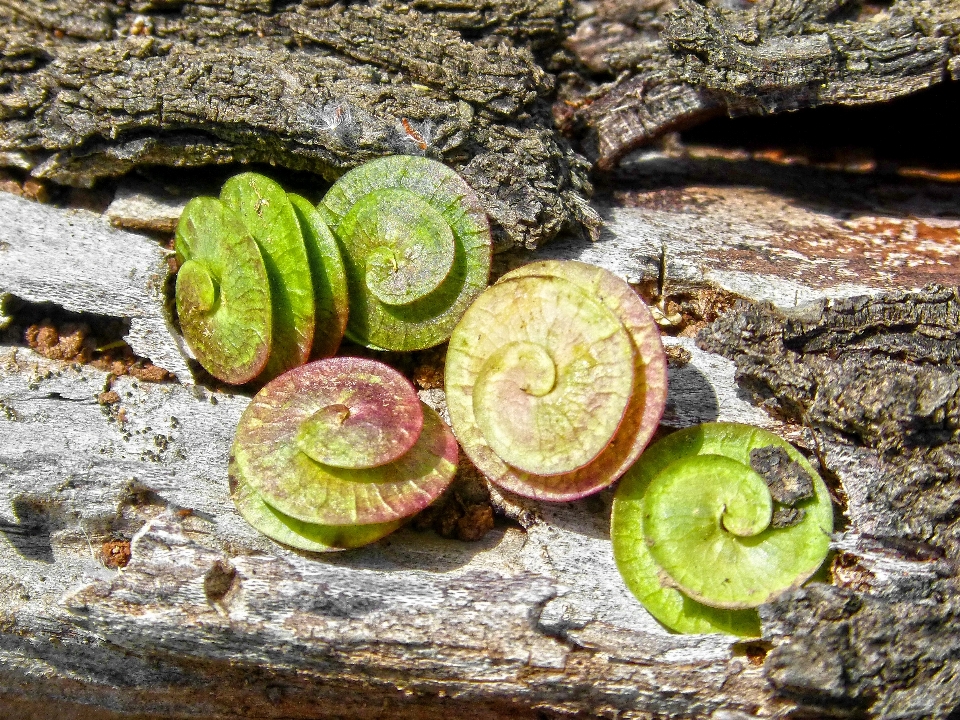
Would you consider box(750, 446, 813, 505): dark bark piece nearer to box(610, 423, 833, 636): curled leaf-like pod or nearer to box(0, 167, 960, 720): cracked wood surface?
box(610, 423, 833, 636): curled leaf-like pod

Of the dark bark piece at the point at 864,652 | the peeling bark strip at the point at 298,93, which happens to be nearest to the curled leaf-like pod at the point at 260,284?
the peeling bark strip at the point at 298,93

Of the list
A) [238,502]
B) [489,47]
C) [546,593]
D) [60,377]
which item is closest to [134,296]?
[60,377]

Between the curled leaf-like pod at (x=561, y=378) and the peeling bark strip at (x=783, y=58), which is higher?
the peeling bark strip at (x=783, y=58)

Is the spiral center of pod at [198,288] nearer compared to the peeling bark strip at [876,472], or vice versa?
the peeling bark strip at [876,472]

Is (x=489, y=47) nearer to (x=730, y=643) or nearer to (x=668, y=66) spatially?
(x=668, y=66)

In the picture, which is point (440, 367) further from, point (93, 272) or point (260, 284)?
point (93, 272)

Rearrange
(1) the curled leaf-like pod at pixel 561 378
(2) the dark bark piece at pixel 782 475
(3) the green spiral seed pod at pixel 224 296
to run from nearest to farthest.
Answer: (1) the curled leaf-like pod at pixel 561 378, (2) the dark bark piece at pixel 782 475, (3) the green spiral seed pod at pixel 224 296

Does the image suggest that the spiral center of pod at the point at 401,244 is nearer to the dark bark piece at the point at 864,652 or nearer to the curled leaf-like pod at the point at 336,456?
the curled leaf-like pod at the point at 336,456
